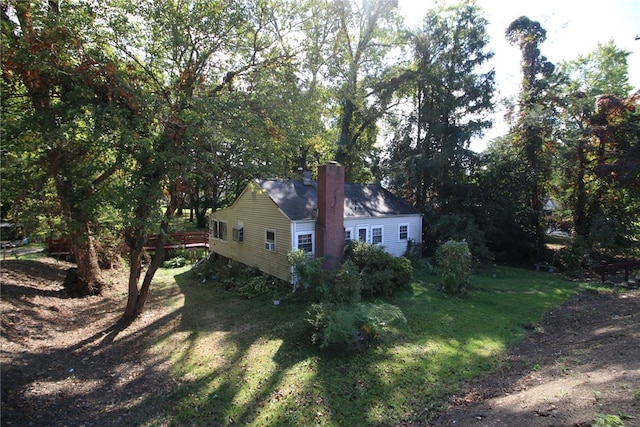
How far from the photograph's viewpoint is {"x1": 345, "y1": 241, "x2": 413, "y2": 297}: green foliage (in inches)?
528

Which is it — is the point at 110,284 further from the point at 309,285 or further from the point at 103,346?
the point at 309,285

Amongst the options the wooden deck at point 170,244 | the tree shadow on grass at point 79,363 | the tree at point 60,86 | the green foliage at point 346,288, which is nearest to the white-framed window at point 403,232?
the green foliage at point 346,288

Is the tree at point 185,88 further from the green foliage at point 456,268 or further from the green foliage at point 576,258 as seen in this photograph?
the green foliage at point 576,258

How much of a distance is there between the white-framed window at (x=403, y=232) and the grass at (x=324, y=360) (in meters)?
5.53

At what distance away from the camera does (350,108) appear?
84.6ft

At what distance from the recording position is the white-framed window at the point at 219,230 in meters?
19.8

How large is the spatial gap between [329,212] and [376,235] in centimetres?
446

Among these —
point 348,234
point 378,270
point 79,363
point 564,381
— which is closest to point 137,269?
point 79,363

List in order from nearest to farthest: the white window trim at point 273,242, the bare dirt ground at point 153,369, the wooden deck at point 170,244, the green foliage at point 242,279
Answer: the bare dirt ground at point 153,369
the green foliage at point 242,279
the white window trim at point 273,242
the wooden deck at point 170,244

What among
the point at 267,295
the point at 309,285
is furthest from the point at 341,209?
the point at 267,295

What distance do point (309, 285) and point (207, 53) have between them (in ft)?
28.1

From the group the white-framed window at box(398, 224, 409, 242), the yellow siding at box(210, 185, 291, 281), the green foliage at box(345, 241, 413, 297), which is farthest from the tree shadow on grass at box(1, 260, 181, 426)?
the white-framed window at box(398, 224, 409, 242)

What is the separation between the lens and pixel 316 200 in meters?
16.5

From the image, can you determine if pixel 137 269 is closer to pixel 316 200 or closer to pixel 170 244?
pixel 316 200
